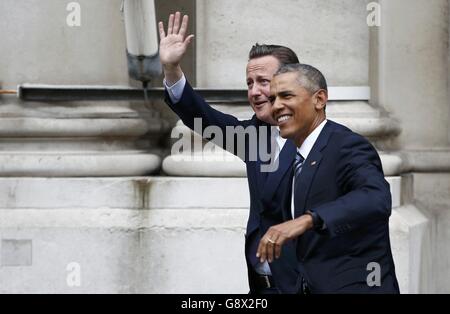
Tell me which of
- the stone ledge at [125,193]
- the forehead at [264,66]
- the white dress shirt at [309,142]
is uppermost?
the forehead at [264,66]

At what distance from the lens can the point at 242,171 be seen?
5.95 meters

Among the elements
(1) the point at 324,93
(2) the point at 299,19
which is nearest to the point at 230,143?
(1) the point at 324,93

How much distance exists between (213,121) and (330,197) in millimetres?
913

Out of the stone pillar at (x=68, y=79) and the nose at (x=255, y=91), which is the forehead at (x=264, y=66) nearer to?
the nose at (x=255, y=91)

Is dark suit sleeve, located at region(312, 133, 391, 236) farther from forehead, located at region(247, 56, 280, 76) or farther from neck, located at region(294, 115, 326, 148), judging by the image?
forehead, located at region(247, 56, 280, 76)

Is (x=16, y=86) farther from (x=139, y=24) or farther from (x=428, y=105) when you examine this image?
(x=428, y=105)

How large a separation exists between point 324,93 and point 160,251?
8.17ft

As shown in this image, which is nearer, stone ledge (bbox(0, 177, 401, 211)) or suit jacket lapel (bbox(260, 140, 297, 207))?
suit jacket lapel (bbox(260, 140, 297, 207))

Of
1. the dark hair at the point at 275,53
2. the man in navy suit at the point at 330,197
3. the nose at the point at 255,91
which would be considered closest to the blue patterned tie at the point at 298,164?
the man in navy suit at the point at 330,197

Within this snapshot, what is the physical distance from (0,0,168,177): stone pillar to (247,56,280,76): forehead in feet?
7.37

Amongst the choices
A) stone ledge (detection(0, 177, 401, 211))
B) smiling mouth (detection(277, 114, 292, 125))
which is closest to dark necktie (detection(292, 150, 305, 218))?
smiling mouth (detection(277, 114, 292, 125))

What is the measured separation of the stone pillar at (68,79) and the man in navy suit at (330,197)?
2617mm

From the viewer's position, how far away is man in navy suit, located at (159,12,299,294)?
3.68 meters

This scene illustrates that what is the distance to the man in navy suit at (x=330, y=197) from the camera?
10.7 ft
